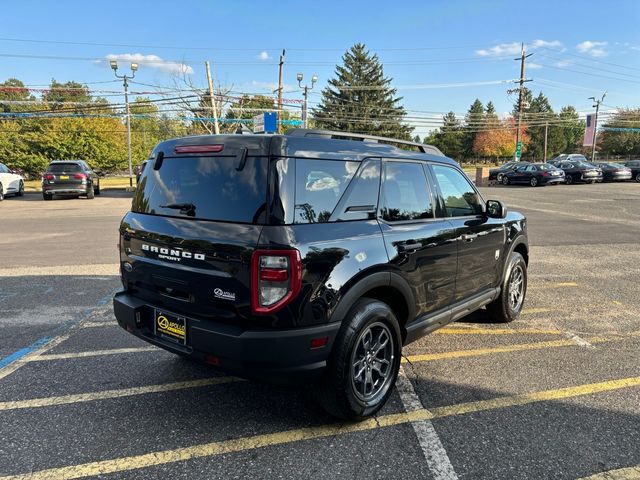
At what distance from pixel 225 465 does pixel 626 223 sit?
49.4 ft

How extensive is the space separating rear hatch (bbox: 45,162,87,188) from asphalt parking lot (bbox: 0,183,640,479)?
1700 cm

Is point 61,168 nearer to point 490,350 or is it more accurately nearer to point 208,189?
point 208,189

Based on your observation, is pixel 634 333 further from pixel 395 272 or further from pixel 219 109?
pixel 219 109

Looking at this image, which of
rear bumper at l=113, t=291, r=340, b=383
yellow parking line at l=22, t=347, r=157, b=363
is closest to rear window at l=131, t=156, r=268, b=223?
rear bumper at l=113, t=291, r=340, b=383

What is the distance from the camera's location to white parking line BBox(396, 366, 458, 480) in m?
2.54

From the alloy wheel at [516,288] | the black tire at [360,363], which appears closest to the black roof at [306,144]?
the black tire at [360,363]

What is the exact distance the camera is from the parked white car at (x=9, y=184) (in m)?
20.7

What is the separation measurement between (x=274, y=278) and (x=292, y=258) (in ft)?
0.49

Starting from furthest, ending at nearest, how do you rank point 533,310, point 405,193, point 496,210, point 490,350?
point 533,310
point 496,210
point 490,350
point 405,193

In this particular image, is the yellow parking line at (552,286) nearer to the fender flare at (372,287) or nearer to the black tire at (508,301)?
the black tire at (508,301)

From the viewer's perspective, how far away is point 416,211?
357 cm

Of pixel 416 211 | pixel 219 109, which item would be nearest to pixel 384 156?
pixel 416 211

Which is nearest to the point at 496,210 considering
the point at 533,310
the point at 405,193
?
the point at 405,193

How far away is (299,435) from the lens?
9.48 ft
